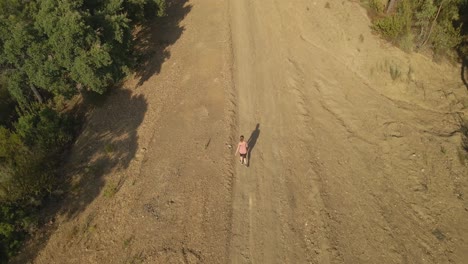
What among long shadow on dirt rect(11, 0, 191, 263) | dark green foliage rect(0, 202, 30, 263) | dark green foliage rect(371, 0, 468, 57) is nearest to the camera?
dark green foliage rect(0, 202, 30, 263)

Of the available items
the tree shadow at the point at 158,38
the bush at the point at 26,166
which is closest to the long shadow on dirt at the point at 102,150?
the tree shadow at the point at 158,38

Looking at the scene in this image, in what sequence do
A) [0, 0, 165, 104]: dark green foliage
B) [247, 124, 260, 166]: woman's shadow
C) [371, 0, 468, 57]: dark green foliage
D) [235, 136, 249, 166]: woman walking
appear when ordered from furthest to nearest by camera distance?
[371, 0, 468, 57]: dark green foliage → [0, 0, 165, 104]: dark green foliage → [247, 124, 260, 166]: woman's shadow → [235, 136, 249, 166]: woman walking

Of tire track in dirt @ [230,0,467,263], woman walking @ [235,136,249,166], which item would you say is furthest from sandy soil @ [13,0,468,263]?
woman walking @ [235,136,249,166]

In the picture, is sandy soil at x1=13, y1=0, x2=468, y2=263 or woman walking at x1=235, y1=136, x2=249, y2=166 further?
woman walking at x1=235, y1=136, x2=249, y2=166

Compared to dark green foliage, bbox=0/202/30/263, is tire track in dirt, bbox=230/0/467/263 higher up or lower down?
higher up

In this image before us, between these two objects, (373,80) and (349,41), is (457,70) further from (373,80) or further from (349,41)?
(349,41)

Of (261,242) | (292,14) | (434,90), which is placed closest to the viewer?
(261,242)

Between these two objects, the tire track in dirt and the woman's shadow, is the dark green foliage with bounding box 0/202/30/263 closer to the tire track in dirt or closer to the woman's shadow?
the tire track in dirt

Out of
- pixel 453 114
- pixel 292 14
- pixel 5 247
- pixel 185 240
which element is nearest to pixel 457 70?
pixel 453 114
